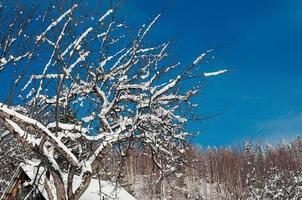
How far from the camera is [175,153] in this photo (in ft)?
32.5

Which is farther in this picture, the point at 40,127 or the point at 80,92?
the point at 80,92

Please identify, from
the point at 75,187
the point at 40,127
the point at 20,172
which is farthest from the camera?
the point at 20,172

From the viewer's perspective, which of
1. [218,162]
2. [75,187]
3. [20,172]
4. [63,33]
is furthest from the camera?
[218,162]

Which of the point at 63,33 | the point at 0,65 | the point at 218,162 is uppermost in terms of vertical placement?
the point at 218,162

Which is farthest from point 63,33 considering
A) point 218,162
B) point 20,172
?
point 218,162

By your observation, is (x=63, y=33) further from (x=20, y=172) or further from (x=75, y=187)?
(x=20, y=172)

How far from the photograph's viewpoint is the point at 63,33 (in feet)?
22.2

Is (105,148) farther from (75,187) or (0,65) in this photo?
(0,65)

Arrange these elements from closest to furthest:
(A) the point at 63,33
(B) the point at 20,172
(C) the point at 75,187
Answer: (A) the point at 63,33 < (C) the point at 75,187 < (B) the point at 20,172

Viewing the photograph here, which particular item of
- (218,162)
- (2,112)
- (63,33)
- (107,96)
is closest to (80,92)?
(107,96)

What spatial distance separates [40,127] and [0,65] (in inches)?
41.6

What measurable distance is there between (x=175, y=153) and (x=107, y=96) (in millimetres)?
2298

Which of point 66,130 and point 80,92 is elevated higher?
point 80,92

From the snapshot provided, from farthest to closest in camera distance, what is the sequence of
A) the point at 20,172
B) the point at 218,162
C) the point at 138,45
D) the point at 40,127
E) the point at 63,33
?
1. the point at 218,162
2. the point at 20,172
3. the point at 138,45
4. the point at 63,33
5. the point at 40,127
